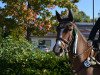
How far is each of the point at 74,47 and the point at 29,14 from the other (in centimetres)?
1471

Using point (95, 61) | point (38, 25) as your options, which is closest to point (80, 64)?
point (95, 61)

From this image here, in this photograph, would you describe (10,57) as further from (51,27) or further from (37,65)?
(51,27)

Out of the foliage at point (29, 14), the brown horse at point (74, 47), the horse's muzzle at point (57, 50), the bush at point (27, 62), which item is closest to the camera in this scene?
the horse's muzzle at point (57, 50)

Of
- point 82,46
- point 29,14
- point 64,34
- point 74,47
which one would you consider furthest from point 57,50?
point 29,14

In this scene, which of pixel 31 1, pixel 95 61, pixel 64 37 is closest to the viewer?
pixel 64 37

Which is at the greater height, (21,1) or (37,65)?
(21,1)

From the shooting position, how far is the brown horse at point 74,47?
23.1ft

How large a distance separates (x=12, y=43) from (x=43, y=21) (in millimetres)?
9627

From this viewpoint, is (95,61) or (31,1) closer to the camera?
(95,61)

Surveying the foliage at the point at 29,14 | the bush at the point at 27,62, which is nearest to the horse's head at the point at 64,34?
the bush at the point at 27,62

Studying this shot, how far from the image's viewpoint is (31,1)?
866 inches

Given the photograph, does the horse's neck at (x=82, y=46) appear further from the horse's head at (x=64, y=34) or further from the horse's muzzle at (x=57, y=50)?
the horse's muzzle at (x=57, y=50)

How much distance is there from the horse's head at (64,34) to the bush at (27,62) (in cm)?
439

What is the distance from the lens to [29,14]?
21.9 m
